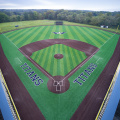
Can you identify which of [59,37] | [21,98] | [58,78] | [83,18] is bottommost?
[21,98]

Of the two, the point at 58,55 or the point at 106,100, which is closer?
the point at 106,100

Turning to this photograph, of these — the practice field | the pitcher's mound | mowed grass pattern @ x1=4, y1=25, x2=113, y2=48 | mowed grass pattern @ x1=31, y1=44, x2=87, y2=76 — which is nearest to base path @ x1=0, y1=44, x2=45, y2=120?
the practice field

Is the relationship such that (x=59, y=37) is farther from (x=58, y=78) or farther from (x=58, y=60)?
(x=58, y=78)

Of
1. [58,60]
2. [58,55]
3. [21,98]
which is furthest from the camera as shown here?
[58,55]

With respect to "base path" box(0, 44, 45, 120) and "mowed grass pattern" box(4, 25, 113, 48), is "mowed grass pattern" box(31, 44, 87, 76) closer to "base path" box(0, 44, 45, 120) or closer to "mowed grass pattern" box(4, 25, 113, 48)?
"base path" box(0, 44, 45, 120)

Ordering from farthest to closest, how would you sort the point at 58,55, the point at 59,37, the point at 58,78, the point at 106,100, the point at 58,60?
the point at 59,37 < the point at 58,55 < the point at 58,60 < the point at 58,78 < the point at 106,100

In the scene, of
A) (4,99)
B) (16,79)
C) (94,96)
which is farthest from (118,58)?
(4,99)

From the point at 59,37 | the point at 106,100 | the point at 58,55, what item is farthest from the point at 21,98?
the point at 59,37

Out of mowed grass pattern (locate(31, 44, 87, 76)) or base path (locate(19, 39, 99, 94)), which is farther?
mowed grass pattern (locate(31, 44, 87, 76))

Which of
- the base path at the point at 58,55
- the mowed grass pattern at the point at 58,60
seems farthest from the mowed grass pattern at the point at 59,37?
the mowed grass pattern at the point at 58,60
